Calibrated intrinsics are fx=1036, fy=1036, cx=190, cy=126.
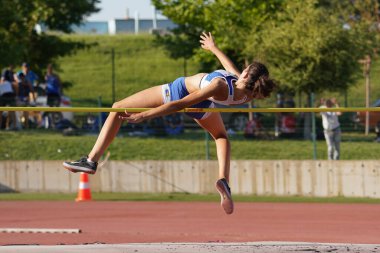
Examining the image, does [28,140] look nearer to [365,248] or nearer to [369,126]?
[369,126]

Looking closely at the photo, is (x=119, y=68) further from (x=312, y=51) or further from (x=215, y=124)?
(x=215, y=124)

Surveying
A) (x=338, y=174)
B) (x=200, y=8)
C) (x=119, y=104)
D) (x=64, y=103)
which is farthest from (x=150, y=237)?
(x=200, y=8)

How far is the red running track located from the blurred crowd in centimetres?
448

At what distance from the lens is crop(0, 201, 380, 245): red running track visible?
13992mm

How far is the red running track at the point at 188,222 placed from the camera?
1399cm

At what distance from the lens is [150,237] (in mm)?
14109

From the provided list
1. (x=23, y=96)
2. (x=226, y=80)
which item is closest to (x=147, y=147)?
(x=23, y=96)

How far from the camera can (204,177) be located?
21.5m

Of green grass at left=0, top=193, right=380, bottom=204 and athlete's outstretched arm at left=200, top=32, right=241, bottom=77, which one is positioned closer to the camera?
athlete's outstretched arm at left=200, top=32, right=241, bottom=77

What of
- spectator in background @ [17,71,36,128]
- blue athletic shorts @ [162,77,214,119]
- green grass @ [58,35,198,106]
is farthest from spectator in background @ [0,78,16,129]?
blue athletic shorts @ [162,77,214,119]

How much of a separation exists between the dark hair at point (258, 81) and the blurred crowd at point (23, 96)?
44.1 feet

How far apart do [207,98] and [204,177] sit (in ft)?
37.1

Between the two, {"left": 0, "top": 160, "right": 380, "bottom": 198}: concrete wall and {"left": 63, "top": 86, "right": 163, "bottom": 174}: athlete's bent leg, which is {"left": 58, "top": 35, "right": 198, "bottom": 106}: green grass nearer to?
{"left": 0, "top": 160, "right": 380, "bottom": 198}: concrete wall

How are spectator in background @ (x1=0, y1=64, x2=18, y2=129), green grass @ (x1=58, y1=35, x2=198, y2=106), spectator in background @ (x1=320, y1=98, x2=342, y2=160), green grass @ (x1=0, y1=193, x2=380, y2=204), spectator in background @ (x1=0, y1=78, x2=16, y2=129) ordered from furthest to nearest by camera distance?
green grass @ (x1=58, y1=35, x2=198, y2=106), spectator in background @ (x1=0, y1=78, x2=16, y2=129), spectator in background @ (x1=0, y1=64, x2=18, y2=129), spectator in background @ (x1=320, y1=98, x2=342, y2=160), green grass @ (x1=0, y1=193, x2=380, y2=204)
